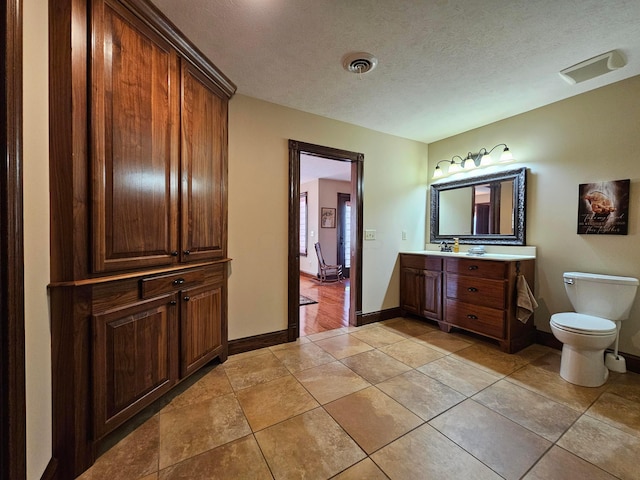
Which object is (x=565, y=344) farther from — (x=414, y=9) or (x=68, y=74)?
(x=68, y=74)

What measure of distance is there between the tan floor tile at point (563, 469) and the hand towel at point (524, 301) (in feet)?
4.30

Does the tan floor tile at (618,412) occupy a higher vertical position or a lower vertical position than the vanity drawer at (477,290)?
lower

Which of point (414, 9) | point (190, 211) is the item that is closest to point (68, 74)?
point (190, 211)

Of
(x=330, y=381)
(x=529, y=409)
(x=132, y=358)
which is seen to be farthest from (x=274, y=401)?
(x=529, y=409)

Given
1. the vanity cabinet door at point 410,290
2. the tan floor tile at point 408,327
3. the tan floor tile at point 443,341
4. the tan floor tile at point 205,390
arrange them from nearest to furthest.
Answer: the tan floor tile at point 205,390, the tan floor tile at point 443,341, the tan floor tile at point 408,327, the vanity cabinet door at point 410,290

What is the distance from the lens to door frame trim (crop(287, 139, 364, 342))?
2648 millimetres

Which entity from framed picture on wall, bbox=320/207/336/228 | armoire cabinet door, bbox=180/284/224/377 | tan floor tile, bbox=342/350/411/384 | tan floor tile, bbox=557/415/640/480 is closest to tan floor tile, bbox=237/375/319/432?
armoire cabinet door, bbox=180/284/224/377

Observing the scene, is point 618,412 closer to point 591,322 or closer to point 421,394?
point 591,322

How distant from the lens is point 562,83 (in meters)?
A: 2.18

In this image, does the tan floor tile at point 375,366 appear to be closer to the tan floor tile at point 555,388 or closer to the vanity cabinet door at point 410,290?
the tan floor tile at point 555,388

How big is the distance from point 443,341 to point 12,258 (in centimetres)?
311

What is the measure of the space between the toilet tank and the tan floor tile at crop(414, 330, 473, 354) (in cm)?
99

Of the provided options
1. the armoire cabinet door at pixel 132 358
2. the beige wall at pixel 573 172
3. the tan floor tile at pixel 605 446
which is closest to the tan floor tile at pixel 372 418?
the tan floor tile at pixel 605 446

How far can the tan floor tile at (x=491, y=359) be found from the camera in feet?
7.05
